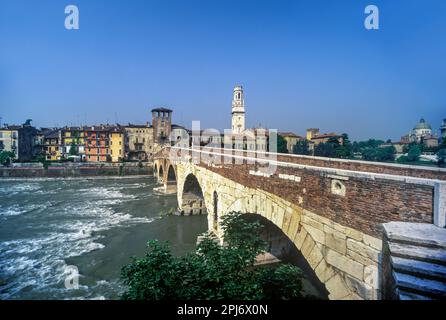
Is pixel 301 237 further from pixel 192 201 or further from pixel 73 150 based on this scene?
pixel 73 150

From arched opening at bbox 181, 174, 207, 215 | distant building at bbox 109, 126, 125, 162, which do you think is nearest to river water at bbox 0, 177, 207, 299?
arched opening at bbox 181, 174, 207, 215

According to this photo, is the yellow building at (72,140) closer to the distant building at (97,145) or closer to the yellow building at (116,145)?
the distant building at (97,145)

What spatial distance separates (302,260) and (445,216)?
1024cm

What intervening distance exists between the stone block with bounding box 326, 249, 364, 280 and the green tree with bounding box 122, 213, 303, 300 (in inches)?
31.6

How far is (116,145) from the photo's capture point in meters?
61.1

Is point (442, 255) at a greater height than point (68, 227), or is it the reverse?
point (442, 255)

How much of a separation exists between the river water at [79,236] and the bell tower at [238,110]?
3236 cm

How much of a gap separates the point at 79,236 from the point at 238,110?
48.0 metres

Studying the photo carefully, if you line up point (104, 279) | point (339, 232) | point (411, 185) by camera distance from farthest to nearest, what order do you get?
point (104, 279), point (339, 232), point (411, 185)

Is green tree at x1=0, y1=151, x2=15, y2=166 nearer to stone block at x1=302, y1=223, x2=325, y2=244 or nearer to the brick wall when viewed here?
the brick wall

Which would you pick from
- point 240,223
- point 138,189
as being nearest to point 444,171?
point 240,223

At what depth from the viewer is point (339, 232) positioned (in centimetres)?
518

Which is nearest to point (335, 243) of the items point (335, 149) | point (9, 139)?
point (335, 149)

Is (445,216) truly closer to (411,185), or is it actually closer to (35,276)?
(411,185)
